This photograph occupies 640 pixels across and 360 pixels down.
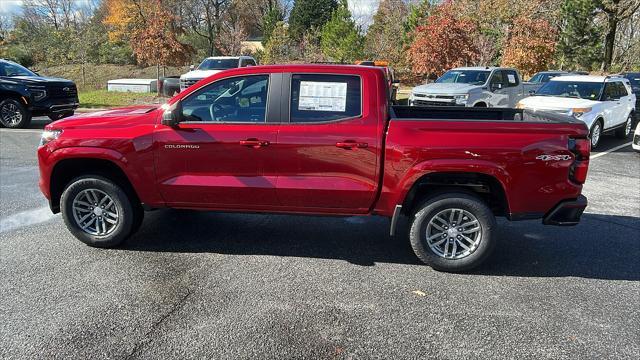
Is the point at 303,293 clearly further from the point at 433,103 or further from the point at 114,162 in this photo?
the point at 433,103

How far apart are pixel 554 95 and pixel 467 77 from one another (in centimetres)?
288

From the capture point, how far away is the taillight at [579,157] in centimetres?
427

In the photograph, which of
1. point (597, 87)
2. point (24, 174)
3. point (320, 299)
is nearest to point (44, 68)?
point (24, 174)

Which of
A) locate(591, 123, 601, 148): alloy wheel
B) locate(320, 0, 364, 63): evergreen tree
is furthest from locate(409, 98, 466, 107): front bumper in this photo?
locate(320, 0, 364, 63): evergreen tree

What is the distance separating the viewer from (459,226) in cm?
449

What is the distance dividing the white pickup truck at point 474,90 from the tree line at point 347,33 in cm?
759

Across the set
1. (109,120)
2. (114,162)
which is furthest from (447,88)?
(114,162)

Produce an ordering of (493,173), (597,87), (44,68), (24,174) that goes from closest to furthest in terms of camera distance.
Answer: (493,173), (24,174), (597,87), (44,68)

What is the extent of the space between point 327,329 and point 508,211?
2.04 meters

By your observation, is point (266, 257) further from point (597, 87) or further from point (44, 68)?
point (44, 68)

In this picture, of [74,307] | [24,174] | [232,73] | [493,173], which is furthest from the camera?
[24,174]

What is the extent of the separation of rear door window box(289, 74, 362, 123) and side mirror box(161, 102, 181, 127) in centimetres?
105

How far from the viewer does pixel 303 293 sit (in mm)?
4027

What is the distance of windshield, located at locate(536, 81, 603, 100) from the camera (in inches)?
462
